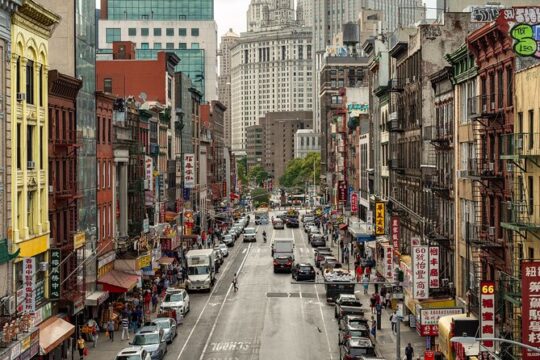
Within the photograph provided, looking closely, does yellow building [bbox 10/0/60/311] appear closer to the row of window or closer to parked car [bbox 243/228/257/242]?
parked car [bbox 243/228/257/242]

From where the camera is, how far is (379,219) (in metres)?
77.3

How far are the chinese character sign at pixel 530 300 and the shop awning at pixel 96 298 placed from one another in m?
30.2

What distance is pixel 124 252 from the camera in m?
67.5

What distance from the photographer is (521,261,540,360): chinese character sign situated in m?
30.1

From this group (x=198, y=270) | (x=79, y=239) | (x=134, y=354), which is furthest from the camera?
(x=198, y=270)

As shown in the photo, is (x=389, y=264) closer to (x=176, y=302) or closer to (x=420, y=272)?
(x=176, y=302)

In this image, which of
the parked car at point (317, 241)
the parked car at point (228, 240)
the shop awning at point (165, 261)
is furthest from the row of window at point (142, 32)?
the shop awning at point (165, 261)

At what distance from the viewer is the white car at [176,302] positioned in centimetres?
6038

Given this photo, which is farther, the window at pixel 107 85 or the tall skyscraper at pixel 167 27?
the tall skyscraper at pixel 167 27

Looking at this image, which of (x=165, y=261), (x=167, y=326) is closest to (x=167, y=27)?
(x=165, y=261)

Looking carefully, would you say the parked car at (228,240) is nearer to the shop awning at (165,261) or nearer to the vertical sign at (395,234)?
the shop awning at (165,261)

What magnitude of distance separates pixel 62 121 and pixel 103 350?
1263 centimetres

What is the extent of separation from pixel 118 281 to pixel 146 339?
14.7m

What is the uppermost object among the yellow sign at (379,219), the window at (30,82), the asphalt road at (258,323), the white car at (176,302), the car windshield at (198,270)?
the window at (30,82)
